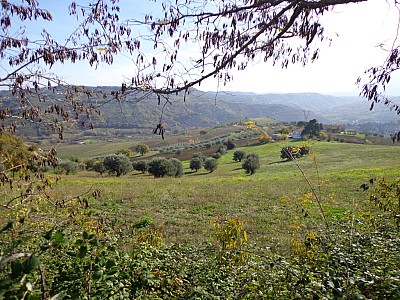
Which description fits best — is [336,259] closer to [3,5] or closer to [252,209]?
[3,5]

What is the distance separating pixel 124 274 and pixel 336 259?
2487 millimetres

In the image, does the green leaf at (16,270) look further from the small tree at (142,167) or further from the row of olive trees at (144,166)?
the small tree at (142,167)

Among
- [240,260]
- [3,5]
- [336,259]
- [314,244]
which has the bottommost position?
[240,260]

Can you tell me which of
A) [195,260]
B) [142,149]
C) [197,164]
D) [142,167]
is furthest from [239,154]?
[195,260]

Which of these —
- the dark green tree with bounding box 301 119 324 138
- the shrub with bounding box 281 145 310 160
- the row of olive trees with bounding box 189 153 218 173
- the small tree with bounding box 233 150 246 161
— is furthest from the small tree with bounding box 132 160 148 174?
the shrub with bounding box 281 145 310 160

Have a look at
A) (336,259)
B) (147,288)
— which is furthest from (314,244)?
(147,288)

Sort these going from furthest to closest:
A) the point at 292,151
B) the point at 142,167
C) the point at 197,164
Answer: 1. the point at 197,164
2. the point at 142,167
3. the point at 292,151

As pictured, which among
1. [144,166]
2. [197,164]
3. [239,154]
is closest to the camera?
[144,166]

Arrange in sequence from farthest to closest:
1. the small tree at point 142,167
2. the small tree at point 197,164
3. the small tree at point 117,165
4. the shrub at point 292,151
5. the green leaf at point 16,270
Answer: the small tree at point 197,164, the small tree at point 142,167, the small tree at point 117,165, the shrub at point 292,151, the green leaf at point 16,270

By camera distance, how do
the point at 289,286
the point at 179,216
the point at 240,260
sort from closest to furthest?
the point at 289,286
the point at 240,260
the point at 179,216

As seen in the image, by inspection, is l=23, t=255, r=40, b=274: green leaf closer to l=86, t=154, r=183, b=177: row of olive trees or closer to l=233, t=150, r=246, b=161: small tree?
l=86, t=154, r=183, b=177: row of olive trees

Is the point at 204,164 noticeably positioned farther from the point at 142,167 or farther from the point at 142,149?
the point at 142,149

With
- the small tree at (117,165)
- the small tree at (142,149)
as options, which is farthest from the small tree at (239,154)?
the small tree at (142,149)

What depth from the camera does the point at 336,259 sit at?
338cm
